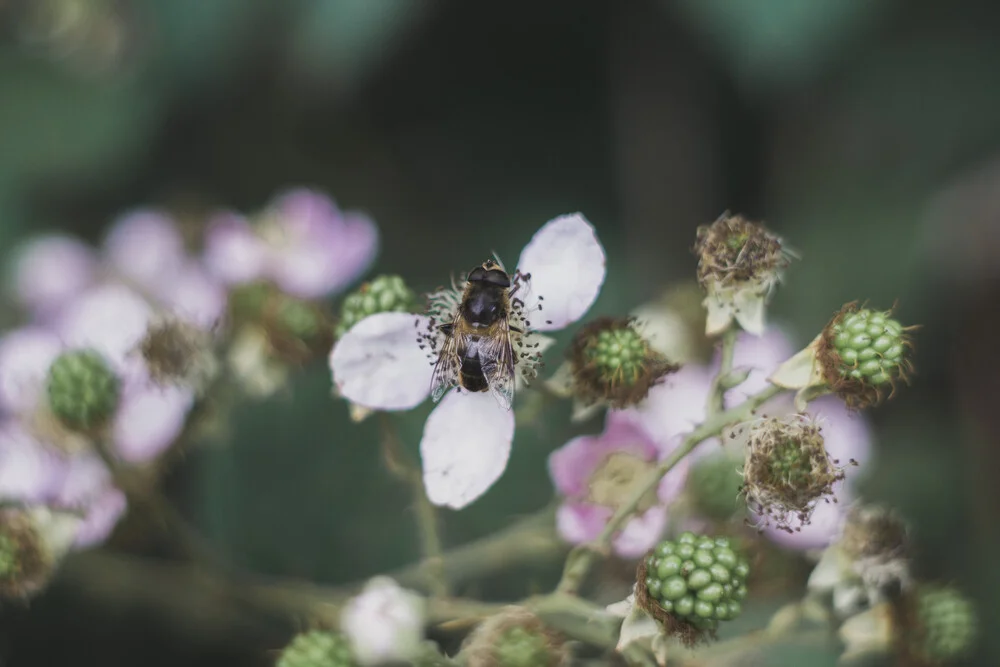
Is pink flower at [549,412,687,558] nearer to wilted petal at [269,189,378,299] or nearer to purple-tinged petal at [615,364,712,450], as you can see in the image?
purple-tinged petal at [615,364,712,450]

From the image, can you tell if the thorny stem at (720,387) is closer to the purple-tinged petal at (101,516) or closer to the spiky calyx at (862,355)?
the spiky calyx at (862,355)

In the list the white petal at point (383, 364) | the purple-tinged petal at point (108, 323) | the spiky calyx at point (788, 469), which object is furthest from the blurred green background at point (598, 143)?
the spiky calyx at point (788, 469)

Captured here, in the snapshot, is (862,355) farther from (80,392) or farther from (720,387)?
(80,392)

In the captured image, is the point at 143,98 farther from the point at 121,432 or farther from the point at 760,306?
the point at 760,306

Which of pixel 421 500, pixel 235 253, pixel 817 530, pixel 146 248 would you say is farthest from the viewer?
pixel 146 248

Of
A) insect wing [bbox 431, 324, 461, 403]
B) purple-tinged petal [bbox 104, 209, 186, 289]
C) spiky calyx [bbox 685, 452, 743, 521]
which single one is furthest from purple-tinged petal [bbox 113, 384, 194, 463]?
spiky calyx [bbox 685, 452, 743, 521]

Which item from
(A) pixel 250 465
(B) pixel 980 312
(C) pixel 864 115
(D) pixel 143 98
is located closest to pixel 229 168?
(D) pixel 143 98

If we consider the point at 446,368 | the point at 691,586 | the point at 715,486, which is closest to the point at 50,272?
the point at 446,368
